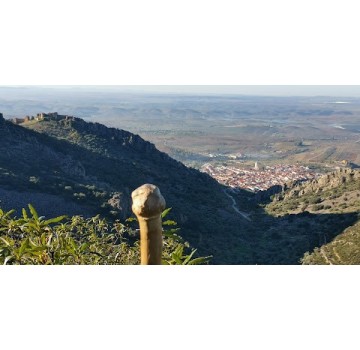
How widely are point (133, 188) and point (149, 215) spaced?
23.6m

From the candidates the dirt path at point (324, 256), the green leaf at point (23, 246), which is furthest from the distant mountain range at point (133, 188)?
the green leaf at point (23, 246)

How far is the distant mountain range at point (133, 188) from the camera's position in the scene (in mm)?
18609

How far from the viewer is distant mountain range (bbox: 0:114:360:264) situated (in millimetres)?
18609

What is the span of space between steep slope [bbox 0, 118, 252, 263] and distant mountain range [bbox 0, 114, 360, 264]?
0.05 metres

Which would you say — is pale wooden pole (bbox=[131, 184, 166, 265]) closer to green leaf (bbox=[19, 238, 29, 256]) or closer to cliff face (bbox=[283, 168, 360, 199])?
green leaf (bbox=[19, 238, 29, 256])

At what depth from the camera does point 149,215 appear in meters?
1.37

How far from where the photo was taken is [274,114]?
512 ft

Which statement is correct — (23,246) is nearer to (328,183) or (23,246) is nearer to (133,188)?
(133,188)

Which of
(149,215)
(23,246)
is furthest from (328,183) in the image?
(149,215)

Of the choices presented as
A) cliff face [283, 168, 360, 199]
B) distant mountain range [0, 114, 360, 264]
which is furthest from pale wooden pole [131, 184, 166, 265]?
cliff face [283, 168, 360, 199]

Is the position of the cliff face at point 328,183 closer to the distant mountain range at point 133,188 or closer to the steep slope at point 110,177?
the distant mountain range at point 133,188

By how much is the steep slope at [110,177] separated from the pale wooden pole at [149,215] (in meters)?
16.0
